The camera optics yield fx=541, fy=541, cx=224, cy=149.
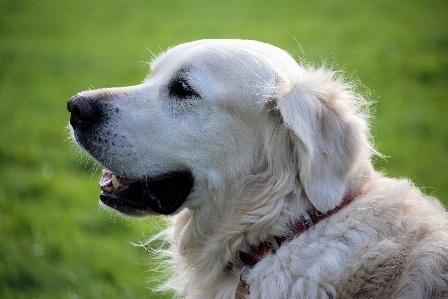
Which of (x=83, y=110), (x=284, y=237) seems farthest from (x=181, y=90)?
(x=284, y=237)

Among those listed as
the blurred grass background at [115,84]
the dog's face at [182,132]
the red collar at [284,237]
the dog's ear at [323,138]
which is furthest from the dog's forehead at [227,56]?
the red collar at [284,237]

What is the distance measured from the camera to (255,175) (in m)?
3.14

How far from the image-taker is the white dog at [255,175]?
2775mm

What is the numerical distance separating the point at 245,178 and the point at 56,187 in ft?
12.4

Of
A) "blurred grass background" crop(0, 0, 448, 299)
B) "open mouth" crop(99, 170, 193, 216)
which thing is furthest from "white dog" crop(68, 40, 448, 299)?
"blurred grass background" crop(0, 0, 448, 299)

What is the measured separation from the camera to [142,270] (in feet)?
16.0

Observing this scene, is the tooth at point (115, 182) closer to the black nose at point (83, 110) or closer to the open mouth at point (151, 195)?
the open mouth at point (151, 195)

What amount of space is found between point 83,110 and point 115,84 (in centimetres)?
699

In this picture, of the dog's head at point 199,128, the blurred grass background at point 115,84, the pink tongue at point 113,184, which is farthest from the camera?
the blurred grass background at point 115,84

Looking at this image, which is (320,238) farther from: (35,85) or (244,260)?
(35,85)

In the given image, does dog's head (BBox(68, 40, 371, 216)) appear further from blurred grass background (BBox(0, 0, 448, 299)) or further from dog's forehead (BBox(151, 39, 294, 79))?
blurred grass background (BBox(0, 0, 448, 299))

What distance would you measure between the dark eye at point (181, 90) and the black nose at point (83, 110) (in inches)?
18.1

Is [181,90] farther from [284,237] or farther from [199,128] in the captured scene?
[284,237]

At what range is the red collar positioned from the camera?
2.90 metres
